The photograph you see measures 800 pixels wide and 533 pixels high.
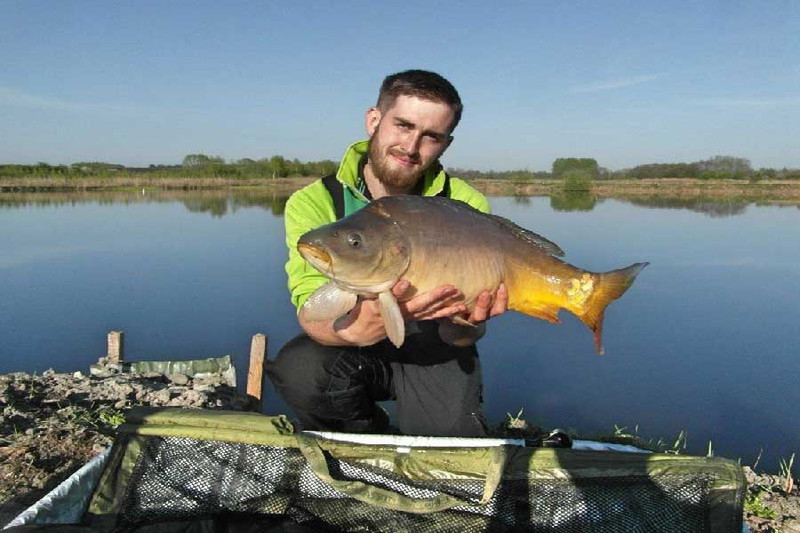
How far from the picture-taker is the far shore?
107ft

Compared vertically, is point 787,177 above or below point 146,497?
above

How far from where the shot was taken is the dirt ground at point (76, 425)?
2.08m

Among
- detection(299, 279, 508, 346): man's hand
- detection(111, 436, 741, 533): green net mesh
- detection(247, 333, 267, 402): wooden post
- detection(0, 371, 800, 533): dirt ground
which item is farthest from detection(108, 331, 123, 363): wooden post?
detection(299, 279, 508, 346): man's hand

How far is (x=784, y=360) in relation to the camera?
5207mm

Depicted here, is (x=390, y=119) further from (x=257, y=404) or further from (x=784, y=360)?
(x=784, y=360)

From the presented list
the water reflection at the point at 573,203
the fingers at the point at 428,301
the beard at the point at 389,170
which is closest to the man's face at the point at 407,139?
the beard at the point at 389,170

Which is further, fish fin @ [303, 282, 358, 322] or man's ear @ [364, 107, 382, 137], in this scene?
man's ear @ [364, 107, 382, 137]

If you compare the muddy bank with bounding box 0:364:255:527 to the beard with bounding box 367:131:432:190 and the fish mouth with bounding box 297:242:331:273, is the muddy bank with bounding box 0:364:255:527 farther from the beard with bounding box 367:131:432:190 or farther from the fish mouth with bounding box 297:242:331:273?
the beard with bounding box 367:131:432:190

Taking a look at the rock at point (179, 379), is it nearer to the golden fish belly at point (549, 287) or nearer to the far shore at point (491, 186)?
the golden fish belly at point (549, 287)

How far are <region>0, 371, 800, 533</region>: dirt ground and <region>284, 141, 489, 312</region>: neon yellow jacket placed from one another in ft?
2.58

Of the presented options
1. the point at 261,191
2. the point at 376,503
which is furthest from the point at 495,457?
the point at 261,191

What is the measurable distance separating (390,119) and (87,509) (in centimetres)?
160

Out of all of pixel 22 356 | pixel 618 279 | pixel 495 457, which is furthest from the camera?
pixel 22 356

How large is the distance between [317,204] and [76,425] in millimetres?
1399
